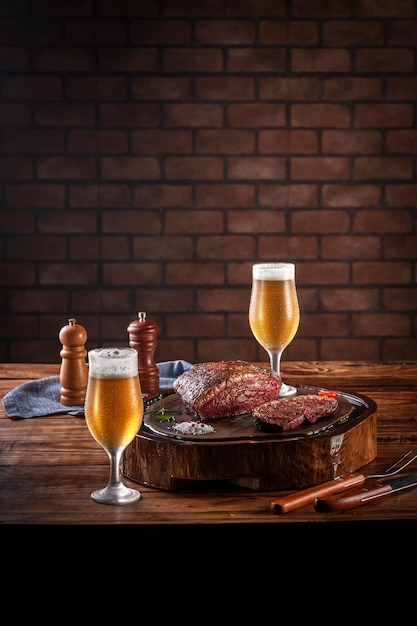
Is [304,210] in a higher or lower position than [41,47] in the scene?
lower

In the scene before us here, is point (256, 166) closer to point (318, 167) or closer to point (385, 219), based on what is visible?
point (318, 167)

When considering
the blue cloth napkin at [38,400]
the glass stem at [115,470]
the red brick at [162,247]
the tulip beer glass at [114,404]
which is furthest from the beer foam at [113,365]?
the red brick at [162,247]

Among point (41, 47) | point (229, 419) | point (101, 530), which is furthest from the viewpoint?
point (41, 47)

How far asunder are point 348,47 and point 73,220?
125 centimetres

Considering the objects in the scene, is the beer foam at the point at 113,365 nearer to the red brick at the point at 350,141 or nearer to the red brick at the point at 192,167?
the red brick at the point at 192,167

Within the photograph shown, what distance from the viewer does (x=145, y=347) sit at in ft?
6.01

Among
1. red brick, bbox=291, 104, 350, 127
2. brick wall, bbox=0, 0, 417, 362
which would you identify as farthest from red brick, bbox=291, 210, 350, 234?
red brick, bbox=291, 104, 350, 127

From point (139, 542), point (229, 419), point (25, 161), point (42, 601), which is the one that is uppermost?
point (25, 161)

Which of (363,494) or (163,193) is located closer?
(363,494)

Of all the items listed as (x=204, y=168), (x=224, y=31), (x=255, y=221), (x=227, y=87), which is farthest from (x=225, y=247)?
(x=224, y=31)

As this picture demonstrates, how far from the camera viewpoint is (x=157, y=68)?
3.29 meters

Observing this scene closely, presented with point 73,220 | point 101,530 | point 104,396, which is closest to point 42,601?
point 101,530

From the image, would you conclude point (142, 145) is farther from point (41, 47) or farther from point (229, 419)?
point (229, 419)

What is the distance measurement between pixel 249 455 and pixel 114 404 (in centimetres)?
22
